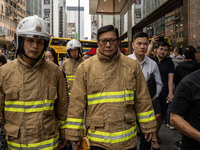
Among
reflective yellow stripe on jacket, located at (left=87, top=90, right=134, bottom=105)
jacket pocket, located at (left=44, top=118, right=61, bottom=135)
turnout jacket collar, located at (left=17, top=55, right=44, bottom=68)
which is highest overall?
turnout jacket collar, located at (left=17, top=55, right=44, bottom=68)

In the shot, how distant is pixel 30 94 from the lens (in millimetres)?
2270

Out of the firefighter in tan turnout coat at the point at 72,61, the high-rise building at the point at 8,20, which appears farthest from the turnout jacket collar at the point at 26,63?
the high-rise building at the point at 8,20

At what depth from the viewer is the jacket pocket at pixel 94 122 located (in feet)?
7.61

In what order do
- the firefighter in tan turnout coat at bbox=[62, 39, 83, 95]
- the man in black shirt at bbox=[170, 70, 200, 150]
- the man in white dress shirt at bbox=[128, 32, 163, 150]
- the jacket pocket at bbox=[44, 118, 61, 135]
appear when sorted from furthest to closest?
the firefighter in tan turnout coat at bbox=[62, 39, 83, 95], the man in white dress shirt at bbox=[128, 32, 163, 150], the jacket pocket at bbox=[44, 118, 61, 135], the man in black shirt at bbox=[170, 70, 200, 150]

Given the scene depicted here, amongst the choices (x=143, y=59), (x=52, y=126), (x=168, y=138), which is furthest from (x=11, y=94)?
(x=168, y=138)

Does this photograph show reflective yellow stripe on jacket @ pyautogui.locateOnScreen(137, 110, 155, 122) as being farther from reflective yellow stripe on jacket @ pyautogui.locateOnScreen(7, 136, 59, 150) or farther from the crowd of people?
reflective yellow stripe on jacket @ pyautogui.locateOnScreen(7, 136, 59, 150)

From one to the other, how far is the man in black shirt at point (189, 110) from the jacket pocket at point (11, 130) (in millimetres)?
1528

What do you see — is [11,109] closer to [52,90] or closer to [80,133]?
[52,90]

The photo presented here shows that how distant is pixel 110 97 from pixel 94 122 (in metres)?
0.32

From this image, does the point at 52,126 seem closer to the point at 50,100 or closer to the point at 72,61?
the point at 50,100

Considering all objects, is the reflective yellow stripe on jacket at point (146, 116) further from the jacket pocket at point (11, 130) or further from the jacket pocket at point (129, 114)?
the jacket pocket at point (11, 130)

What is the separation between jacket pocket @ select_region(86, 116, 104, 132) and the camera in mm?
2318

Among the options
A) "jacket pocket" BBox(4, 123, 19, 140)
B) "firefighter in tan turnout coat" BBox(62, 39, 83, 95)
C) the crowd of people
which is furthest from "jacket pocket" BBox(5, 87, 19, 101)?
"firefighter in tan turnout coat" BBox(62, 39, 83, 95)

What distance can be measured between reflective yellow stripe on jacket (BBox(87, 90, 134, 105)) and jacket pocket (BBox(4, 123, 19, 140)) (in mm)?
812
